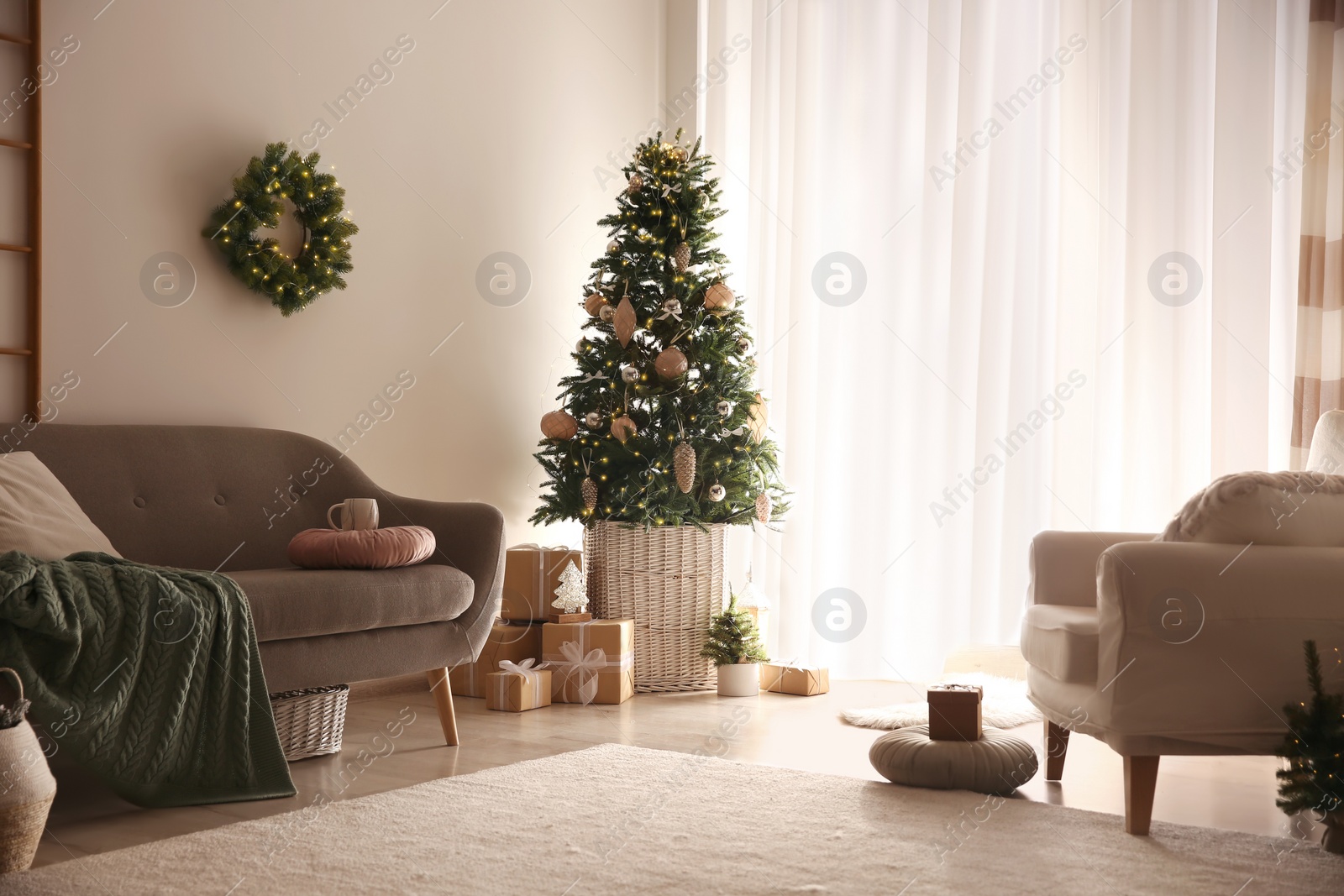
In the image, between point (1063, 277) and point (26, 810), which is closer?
point (26, 810)

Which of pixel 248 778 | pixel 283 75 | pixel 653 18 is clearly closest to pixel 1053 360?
pixel 653 18

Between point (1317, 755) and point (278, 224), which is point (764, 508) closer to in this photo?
point (278, 224)

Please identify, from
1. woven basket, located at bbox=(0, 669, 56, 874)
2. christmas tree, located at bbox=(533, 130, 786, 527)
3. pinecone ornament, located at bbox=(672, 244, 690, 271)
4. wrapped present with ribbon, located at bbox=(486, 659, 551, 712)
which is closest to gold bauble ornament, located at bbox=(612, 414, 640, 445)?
christmas tree, located at bbox=(533, 130, 786, 527)

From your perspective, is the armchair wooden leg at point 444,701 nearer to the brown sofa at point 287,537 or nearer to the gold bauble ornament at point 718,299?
the brown sofa at point 287,537

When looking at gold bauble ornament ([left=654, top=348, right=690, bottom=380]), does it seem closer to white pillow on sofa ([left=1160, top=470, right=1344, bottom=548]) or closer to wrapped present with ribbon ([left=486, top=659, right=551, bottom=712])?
wrapped present with ribbon ([left=486, top=659, right=551, bottom=712])

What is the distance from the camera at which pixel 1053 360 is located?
438 centimetres

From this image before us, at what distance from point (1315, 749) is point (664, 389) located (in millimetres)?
2522

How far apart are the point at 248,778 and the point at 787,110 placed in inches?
141

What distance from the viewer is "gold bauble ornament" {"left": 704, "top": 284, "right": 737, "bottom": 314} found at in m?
4.21

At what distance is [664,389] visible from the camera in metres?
4.15

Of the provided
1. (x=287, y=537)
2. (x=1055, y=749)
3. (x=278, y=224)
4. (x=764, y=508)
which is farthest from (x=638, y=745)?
(x=278, y=224)

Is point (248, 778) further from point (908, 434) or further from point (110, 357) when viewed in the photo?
point (908, 434)

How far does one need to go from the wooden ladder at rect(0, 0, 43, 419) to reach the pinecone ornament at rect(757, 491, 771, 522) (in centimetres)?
235

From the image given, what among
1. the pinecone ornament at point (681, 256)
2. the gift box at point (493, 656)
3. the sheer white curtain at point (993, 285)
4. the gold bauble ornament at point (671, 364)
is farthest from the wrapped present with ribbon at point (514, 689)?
the pinecone ornament at point (681, 256)
